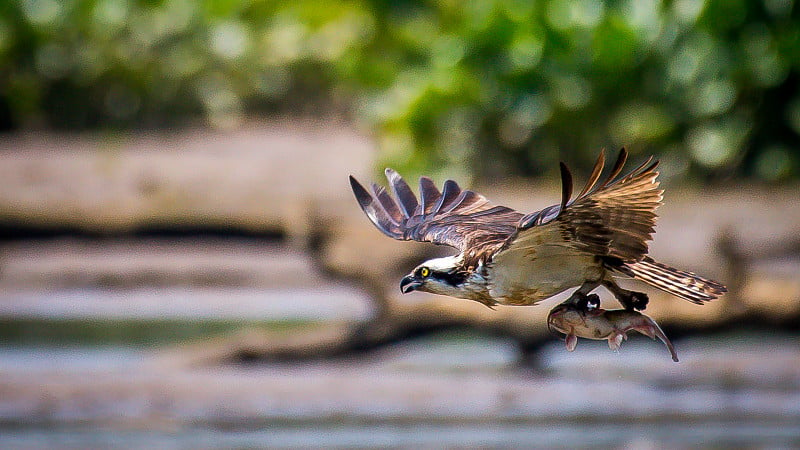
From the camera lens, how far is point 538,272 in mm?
5344

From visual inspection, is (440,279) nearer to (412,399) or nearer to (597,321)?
(597,321)

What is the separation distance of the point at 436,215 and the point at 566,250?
116cm

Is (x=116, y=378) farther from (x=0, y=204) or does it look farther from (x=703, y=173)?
(x=703, y=173)

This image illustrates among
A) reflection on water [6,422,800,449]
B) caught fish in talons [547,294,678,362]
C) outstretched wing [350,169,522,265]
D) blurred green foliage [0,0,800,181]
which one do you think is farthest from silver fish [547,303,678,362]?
blurred green foliage [0,0,800,181]

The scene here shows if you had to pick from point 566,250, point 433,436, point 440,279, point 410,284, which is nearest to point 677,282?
point 566,250

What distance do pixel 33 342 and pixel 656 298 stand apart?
5.20 m

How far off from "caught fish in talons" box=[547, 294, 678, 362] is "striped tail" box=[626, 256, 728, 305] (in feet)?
0.56

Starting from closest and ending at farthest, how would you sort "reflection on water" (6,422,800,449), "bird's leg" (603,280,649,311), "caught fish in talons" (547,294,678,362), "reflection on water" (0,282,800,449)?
"caught fish in talons" (547,294,678,362) → "bird's leg" (603,280,649,311) → "reflection on water" (6,422,800,449) → "reflection on water" (0,282,800,449)

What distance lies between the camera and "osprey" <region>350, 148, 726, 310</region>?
16.3 ft

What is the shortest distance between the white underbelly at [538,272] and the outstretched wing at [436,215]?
0.33 metres

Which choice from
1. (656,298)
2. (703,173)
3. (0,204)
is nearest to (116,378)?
(656,298)

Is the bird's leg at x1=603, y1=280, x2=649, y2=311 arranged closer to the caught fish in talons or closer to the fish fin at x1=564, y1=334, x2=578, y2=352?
the caught fish in talons

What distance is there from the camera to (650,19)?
15.2 meters

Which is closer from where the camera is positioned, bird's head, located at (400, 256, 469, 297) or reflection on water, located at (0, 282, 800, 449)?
bird's head, located at (400, 256, 469, 297)
